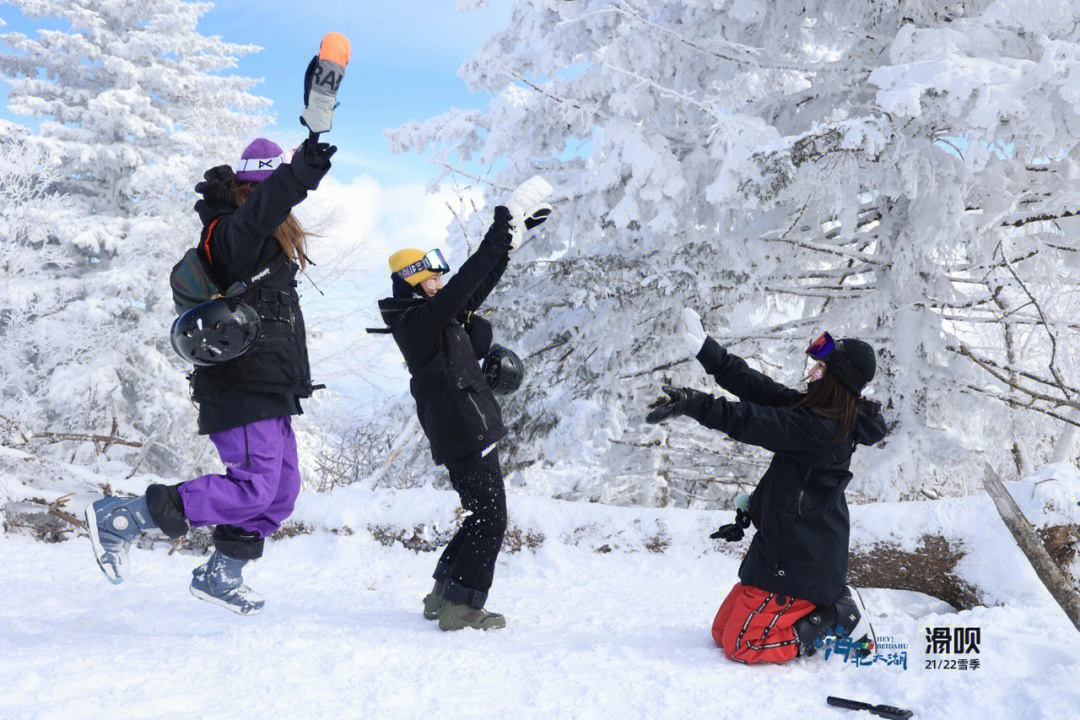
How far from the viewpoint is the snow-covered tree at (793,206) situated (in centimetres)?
527

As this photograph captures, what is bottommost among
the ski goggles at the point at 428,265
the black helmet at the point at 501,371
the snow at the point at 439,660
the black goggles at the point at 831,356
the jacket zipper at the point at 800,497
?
the snow at the point at 439,660

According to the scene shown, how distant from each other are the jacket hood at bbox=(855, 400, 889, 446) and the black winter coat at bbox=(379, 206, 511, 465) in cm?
161

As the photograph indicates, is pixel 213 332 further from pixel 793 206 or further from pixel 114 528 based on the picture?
pixel 793 206

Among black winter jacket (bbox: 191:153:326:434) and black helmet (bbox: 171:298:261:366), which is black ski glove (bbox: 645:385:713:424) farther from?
black helmet (bbox: 171:298:261:366)

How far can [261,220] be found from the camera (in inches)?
106

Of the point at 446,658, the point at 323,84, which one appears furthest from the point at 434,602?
the point at 323,84

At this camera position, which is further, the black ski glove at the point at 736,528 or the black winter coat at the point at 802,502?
the black ski glove at the point at 736,528

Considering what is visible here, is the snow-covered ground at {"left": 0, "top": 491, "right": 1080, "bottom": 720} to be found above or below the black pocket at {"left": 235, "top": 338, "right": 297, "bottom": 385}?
below

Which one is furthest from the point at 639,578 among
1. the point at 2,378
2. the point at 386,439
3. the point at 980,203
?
the point at 2,378

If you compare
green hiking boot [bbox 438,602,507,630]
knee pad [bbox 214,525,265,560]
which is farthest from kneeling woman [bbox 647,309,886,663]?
knee pad [bbox 214,525,265,560]

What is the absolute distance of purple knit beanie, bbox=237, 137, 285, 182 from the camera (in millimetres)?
3123

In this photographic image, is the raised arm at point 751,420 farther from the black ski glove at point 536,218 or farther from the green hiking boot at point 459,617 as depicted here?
the green hiking boot at point 459,617

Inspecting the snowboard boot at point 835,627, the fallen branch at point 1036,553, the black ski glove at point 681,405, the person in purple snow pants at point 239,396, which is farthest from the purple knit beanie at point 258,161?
the fallen branch at point 1036,553

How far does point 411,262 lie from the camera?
3.63m
